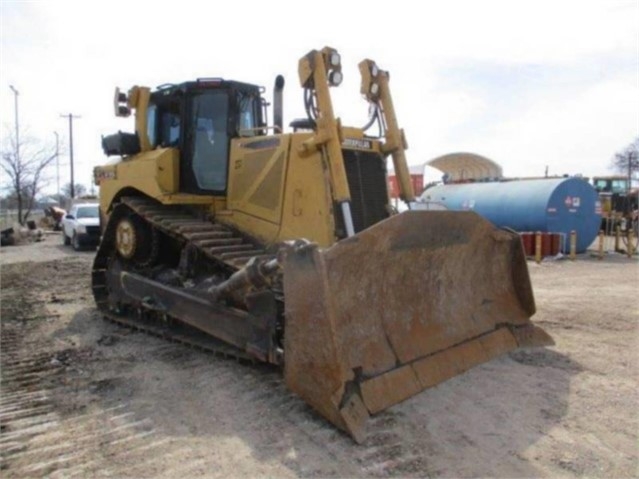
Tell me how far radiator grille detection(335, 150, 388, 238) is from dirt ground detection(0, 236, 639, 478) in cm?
177

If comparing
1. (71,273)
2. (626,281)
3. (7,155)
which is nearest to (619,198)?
(626,281)

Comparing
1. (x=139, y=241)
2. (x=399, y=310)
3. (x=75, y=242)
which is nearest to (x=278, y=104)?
(x=139, y=241)

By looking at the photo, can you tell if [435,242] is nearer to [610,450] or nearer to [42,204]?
[610,450]

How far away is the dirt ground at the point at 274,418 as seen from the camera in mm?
3336

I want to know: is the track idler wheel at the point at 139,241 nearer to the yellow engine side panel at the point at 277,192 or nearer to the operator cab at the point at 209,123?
the operator cab at the point at 209,123

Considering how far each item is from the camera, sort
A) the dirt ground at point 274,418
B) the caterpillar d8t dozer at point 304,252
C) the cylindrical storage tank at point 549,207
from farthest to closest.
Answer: the cylindrical storage tank at point 549,207
the caterpillar d8t dozer at point 304,252
the dirt ground at point 274,418

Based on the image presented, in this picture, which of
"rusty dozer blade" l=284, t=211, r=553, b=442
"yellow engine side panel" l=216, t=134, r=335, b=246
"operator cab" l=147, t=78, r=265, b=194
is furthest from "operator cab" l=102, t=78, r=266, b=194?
"rusty dozer blade" l=284, t=211, r=553, b=442

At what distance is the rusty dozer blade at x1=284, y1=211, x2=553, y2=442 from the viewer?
3816 mm

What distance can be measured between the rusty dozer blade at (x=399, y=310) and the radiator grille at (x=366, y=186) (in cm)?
101

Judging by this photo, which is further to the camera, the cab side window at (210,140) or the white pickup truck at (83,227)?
the white pickup truck at (83,227)

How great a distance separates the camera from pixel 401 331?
4543mm

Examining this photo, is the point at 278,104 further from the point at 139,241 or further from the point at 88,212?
the point at 88,212

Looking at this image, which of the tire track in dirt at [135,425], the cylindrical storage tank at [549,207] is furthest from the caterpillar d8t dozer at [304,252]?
the cylindrical storage tank at [549,207]

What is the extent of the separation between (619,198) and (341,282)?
22.2 meters
